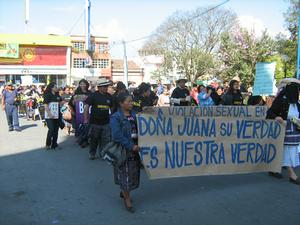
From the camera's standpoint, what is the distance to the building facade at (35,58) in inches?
2005

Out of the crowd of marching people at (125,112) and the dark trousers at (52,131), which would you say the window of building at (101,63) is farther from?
the dark trousers at (52,131)

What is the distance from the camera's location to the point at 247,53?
2617cm

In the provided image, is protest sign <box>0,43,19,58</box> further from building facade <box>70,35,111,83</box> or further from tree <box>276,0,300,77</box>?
tree <box>276,0,300,77</box>

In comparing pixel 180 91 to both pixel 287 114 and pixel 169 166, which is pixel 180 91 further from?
pixel 169 166

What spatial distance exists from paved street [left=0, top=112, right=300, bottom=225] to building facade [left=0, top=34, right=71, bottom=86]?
149 feet

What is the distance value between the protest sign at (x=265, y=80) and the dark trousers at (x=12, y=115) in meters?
8.68

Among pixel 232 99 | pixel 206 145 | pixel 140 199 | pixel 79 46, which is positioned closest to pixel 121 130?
pixel 140 199

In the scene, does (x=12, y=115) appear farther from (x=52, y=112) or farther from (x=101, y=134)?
(x=101, y=134)

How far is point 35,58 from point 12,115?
40.8m

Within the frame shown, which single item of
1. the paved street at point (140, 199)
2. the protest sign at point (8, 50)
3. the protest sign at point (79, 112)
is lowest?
the paved street at point (140, 199)

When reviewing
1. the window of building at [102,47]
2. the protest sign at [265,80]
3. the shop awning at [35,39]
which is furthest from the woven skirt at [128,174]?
the window of building at [102,47]

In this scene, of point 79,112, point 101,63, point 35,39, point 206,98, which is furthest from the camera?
point 101,63

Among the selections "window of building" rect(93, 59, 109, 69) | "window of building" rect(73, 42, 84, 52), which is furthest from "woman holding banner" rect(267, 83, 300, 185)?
"window of building" rect(93, 59, 109, 69)

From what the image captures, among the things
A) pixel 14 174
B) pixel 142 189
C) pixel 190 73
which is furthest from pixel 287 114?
pixel 190 73
